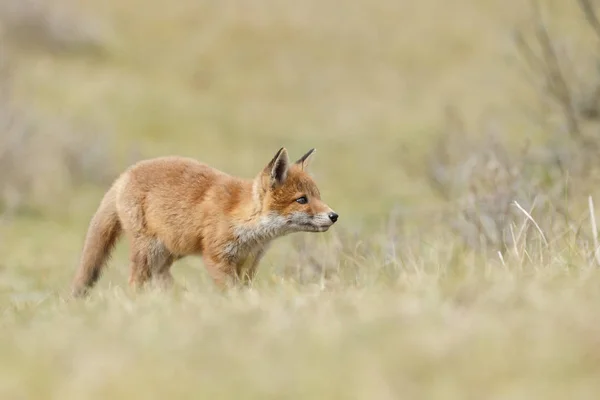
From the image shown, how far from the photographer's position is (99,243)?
7898 millimetres

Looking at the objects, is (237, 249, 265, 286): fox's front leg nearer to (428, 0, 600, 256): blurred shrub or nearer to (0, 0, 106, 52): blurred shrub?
(428, 0, 600, 256): blurred shrub

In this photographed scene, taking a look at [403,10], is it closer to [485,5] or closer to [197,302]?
[485,5]

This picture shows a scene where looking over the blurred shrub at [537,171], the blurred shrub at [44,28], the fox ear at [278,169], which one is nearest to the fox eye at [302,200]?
the fox ear at [278,169]

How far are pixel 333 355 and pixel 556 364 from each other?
747 mm

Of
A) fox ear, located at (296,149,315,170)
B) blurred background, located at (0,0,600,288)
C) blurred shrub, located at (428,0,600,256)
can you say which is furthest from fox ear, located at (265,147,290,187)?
blurred background, located at (0,0,600,288)

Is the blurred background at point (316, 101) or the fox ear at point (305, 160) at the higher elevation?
the fox ear at point (305, 160)

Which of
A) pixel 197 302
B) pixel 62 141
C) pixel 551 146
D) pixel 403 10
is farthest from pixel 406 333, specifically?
pixel 403 10

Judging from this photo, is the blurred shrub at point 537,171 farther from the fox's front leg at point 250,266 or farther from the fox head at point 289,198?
the fox's front leg at point 250,266

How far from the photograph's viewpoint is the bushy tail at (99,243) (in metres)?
7.80

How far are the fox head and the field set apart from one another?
36 centimetres

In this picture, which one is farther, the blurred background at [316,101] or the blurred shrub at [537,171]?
the blurred background at [316,101]

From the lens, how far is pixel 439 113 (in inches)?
941

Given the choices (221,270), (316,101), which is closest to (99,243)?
(221,270)

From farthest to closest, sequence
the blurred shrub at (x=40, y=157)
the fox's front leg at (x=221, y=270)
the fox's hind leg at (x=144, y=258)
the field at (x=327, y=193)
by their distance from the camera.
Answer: the blurred shrub at (x=40, y=157) < the fox's hind leg at (x=144, y=258) < the fox's front leg at (x=221, y=270) < the field at (x=327, y=193)
